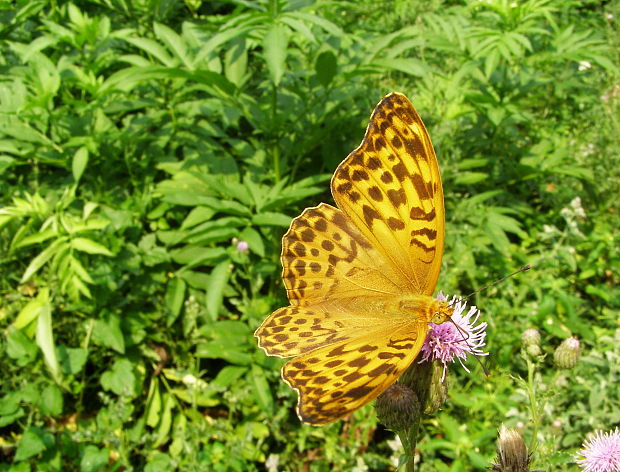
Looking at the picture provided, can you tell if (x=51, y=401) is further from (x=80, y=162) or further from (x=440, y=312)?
(x=440, y=312)

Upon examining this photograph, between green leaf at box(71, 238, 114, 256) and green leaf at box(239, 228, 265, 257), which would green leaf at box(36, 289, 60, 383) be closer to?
green leaf at box(71, 238, 114, 256)

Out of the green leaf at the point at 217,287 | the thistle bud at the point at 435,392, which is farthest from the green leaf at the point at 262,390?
the thistle bud at the point at 435,392

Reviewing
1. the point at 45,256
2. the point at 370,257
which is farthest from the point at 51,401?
the point at 370,257

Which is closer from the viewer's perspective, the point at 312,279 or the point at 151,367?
the point at 312,279

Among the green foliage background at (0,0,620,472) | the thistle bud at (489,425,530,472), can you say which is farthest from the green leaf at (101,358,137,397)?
the thistle bud at (489,425,530,472)

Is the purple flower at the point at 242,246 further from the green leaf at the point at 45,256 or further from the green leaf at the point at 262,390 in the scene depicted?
Result: the green leaf at the point at 45,256

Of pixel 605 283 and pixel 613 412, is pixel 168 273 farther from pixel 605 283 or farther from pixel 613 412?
pixel 605 283

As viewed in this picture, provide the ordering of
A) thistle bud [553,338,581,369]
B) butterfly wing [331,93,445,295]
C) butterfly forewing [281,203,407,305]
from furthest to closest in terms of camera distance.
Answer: thistle bud [553,338,581,369] < butterfly forewing [281,203,407,305] < butterfly wing [331,93,445,295]

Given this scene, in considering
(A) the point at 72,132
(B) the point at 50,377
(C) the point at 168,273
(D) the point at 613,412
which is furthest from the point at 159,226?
(D) the point at 613,412

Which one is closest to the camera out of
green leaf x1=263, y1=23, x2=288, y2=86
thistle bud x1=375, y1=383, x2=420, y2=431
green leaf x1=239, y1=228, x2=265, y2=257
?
thistle bud x1=375, y1=383, x2=420, y2=431
